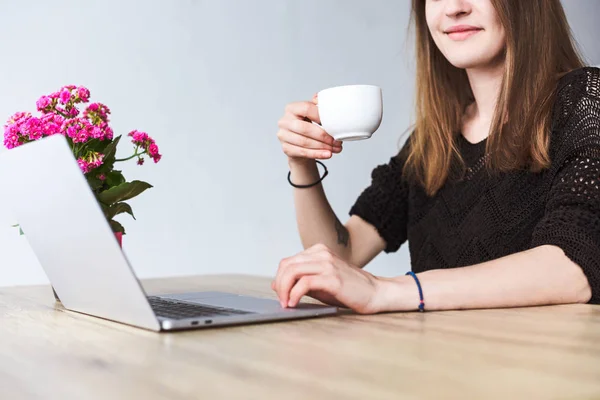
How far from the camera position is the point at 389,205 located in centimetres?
178

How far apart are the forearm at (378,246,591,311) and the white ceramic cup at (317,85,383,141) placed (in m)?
0.23

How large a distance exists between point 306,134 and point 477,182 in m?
0.48

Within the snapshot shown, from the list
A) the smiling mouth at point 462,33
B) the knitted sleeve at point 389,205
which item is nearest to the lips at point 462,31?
the smiling mouth at point 462,33

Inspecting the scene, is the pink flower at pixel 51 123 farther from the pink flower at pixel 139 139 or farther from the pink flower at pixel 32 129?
the pink flower at pixel 139 139

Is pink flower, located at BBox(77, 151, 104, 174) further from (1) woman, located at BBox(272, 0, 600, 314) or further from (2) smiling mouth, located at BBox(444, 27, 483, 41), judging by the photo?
(2) smiling mouth, located at BBox(444, 27, 483, 41)

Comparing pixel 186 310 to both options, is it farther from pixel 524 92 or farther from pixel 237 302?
pixel 524 92

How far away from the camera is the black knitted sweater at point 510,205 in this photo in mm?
1096

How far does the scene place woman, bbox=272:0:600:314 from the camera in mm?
967

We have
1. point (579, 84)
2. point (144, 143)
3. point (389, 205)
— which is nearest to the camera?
point (144, 143)

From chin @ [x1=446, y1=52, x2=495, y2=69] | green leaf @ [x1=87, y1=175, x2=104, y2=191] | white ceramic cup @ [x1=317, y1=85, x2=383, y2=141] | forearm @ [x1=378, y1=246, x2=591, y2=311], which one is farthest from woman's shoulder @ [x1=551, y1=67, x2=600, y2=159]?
green leaf @ [x1=87, y1=175, x2=104, y2=191]

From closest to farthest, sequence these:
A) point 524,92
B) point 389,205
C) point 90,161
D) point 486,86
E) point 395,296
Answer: point 395,296 → point 90,161 → point 524,92 → point 486,86 → point 389,205

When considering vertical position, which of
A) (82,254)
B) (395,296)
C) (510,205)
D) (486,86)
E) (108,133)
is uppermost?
(108,133)

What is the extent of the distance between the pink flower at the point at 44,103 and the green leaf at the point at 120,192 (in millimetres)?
172

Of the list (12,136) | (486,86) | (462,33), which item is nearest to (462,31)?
(462,33)
